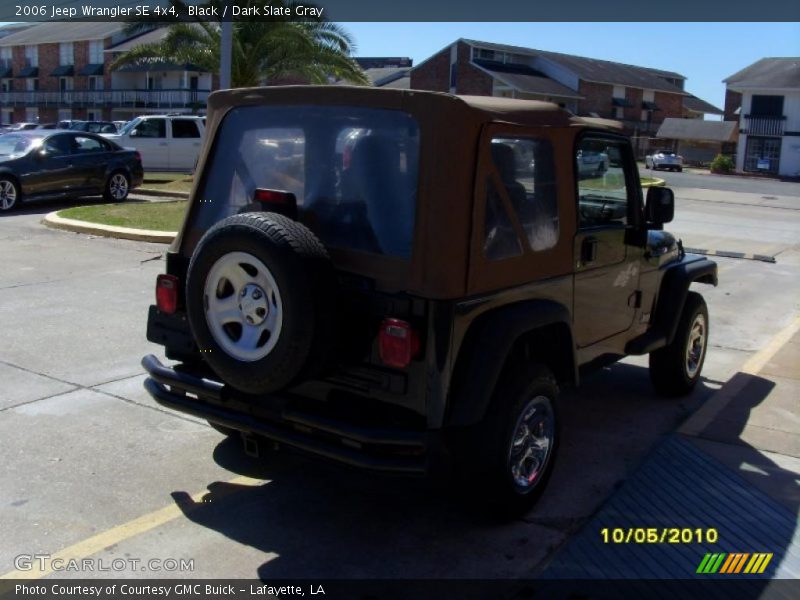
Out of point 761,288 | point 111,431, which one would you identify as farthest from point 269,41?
point 111,431

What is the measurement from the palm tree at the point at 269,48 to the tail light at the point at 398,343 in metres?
18.7

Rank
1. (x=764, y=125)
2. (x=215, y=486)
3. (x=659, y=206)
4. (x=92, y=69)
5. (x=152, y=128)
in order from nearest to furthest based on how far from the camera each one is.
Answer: (x=215, y=486), (x=659, y=206), (x=152, y=128), (x=92, y=69), (x=764, y=125)

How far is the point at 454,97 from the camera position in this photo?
3.84 m

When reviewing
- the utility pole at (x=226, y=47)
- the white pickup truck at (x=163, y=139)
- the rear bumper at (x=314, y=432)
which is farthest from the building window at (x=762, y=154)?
the rear bumper at (x=314, y=432)

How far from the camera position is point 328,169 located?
4.07 metres

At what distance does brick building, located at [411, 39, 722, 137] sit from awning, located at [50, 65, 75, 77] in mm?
23161

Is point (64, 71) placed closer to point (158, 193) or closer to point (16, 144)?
point (158, 193)

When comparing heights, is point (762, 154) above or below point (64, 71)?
below

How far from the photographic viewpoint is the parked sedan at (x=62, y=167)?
1533cm

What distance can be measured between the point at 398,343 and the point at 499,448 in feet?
2.27

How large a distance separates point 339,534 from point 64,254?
26.6ft

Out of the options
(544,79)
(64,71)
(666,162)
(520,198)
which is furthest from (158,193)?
(64,71)

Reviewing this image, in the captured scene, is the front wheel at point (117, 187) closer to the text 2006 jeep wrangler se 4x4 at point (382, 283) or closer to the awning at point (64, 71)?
the text 2006 jeep wrangler se 4x4 at point (382, 283)

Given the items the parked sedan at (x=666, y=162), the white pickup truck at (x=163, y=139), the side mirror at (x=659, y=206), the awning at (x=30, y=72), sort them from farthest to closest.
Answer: the awning at (x=30, y=72), the parked sedan at (x=666, y=162), the white pickup truck at (x=163, y=139), the side mirror at (x=659, y=206)
